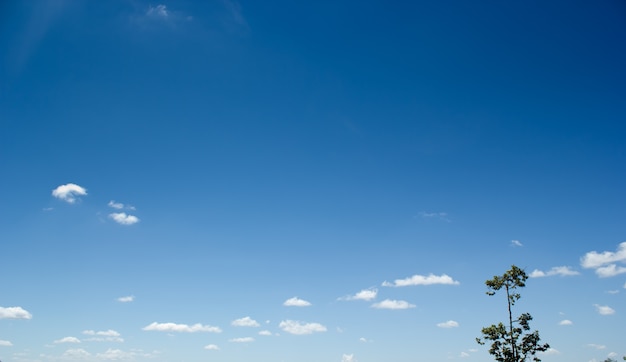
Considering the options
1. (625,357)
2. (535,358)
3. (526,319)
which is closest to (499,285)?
(526,319)

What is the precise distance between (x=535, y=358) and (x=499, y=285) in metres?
8.86

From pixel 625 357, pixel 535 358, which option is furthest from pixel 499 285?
pixel 625 357

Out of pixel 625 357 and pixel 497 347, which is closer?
pixel 497 347

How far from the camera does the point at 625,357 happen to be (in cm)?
6184

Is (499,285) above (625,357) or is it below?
above

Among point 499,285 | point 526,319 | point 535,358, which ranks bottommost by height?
point 535,358

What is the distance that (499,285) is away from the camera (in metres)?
55.2

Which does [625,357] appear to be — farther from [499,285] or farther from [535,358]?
[499,285]

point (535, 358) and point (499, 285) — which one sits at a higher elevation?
point (499, 285)

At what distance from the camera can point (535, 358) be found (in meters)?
52.3

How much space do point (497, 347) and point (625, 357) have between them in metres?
23.1

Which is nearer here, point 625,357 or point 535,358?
point 535,358

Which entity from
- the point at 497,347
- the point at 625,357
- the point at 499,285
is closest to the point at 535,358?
the point at 497,347

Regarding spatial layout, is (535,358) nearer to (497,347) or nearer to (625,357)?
(497,347)
